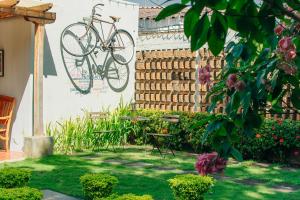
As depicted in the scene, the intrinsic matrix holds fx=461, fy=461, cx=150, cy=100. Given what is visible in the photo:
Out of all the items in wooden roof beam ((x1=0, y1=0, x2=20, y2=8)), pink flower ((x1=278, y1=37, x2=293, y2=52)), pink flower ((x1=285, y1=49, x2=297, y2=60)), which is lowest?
pink flower ((x1=285, y1=49, x2=297, y2=60))

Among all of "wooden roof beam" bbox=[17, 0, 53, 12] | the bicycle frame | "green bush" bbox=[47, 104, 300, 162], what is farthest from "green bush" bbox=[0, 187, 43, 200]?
the bicycle frame

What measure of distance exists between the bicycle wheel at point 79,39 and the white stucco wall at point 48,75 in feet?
0.41

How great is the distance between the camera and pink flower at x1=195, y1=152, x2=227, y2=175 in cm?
172

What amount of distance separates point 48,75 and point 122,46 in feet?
7.21

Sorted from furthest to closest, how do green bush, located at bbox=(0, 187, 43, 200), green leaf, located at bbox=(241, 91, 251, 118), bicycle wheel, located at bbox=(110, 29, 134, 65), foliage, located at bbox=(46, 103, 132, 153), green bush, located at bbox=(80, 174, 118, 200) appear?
bicycle wheel, located at bbox=(110, 29, 134, 65) < foliage, located at bbox=(46, 103, 132, 153) < green bush, located at bbox=(80, 174, 118, 200) < green bush, located at bbox=(0, 187, 43, 200) < green leaf, located at bbox=(241, 91, 251, 118)

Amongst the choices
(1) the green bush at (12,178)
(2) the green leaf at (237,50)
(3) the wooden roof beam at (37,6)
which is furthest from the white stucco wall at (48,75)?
(2) the green leaf at (237,50)

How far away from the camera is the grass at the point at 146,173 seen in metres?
5.52

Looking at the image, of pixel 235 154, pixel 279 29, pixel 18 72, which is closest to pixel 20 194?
pixel 235 154

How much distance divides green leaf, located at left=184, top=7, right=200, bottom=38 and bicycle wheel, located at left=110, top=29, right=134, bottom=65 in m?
9.22

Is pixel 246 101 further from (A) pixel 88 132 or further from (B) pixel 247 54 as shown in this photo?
(A) pixel 88 132

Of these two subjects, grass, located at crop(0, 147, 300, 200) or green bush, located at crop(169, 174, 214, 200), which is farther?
grass, located at crop(0, 147, 300, 200)

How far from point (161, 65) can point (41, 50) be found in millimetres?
3002

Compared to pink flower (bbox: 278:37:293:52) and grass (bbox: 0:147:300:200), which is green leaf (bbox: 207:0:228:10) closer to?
pink flower (bbox: 278:37:293:52)

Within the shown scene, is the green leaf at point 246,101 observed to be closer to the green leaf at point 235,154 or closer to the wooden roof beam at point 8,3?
the green leaf at point 235,154
